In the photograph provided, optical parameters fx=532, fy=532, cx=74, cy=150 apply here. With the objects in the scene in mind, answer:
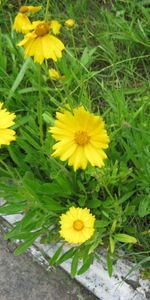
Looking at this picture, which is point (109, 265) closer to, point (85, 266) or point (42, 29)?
point (85, 266)

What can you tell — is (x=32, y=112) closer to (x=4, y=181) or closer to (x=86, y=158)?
(x=4, y=181)

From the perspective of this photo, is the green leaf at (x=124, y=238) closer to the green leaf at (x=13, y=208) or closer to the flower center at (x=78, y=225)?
the flower center at (x=78, y=225)

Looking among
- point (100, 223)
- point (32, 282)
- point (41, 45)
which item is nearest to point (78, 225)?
point (100, 223)

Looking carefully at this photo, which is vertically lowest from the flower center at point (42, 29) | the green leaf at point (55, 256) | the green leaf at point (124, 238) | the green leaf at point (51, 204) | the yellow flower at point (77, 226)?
the green leaf at point (124, 238)

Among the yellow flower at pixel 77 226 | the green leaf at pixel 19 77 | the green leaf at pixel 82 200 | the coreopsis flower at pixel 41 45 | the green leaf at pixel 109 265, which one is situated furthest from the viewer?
the green leaf at pixel 19 77

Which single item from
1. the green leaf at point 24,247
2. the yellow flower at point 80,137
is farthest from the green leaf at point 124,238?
the yellow flower at point 80,137

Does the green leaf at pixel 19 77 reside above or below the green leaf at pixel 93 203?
above
